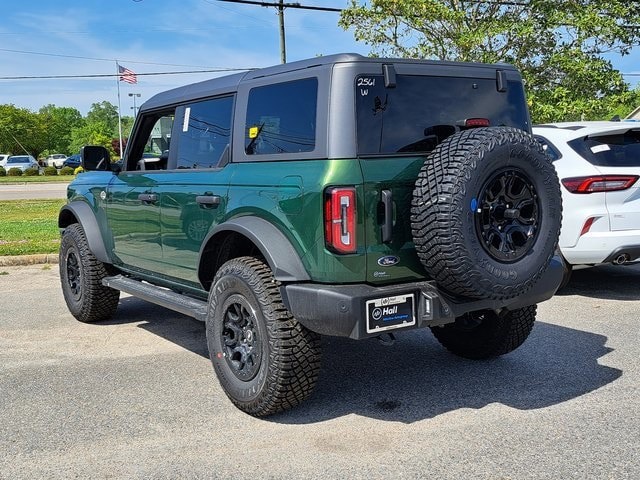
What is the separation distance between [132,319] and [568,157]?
4.40m

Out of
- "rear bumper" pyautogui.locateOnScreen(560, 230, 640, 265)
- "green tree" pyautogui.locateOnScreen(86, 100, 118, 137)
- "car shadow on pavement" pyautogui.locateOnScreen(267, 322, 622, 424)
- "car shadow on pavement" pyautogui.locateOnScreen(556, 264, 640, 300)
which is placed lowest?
"car shadow on pavement" pyautogui.locateOnScreen(267, 322, 622, 424)

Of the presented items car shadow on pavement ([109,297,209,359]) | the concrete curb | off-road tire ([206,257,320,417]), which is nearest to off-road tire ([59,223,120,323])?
car shadow on pavement ([109,297,209,359])

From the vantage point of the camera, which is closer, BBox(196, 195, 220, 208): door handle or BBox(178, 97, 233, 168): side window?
BBox(196, 195, 220, 208): door handle

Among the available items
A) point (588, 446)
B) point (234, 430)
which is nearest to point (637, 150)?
point (588, 446)

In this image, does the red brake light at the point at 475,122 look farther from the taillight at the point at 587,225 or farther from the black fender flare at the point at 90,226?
the black fender flare at the point at 90,226

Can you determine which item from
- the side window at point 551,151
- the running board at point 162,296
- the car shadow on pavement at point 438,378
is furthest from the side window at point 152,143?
the side window at point 551,151

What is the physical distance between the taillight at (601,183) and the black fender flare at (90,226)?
14.0 feet

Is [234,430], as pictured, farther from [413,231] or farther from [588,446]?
[588,446]

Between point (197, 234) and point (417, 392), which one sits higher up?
point (197, 234)

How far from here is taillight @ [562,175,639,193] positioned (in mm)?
6300

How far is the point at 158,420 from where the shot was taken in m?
3.91

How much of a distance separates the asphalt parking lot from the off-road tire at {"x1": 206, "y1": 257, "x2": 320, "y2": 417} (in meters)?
0.17

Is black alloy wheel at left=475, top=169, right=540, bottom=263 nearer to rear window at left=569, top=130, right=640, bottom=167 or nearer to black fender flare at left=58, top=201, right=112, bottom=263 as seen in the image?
rear window at left=569, top=130, right=640, bottom=167

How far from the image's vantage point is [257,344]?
3859 millimetres
